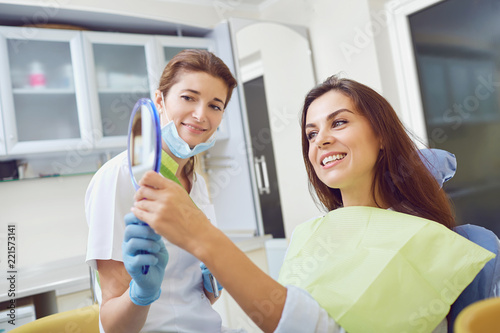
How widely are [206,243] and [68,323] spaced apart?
2.51ft

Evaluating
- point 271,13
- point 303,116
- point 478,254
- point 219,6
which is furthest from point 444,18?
point 478,254

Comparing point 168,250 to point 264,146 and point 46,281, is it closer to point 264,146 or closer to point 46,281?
point 46,281

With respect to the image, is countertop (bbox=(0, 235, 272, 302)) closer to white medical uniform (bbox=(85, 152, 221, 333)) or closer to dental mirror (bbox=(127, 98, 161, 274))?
white medical uniform (bbox=(85, 152, 221, 333))

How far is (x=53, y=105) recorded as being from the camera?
250cm

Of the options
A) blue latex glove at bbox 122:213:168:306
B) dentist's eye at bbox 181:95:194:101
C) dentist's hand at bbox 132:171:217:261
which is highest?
dentist's eye at bbox 181:95:194:101

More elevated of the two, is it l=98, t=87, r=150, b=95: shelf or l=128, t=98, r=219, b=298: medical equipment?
l=98, t=87, r=150, b=95: shelf

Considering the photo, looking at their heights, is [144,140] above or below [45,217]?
above

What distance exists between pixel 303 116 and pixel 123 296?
0.70 m

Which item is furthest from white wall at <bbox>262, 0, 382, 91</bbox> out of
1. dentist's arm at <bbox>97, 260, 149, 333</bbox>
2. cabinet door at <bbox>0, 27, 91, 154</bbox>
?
dentist's arm at <bbox>97, 260, 149, 333</bbox>

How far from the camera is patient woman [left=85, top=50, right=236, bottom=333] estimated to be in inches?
30.4

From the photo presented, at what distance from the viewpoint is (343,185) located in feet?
3.46

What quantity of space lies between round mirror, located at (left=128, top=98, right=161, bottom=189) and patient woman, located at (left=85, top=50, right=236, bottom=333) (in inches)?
3.0

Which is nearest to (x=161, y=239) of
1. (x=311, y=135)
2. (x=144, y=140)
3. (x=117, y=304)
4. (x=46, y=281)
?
(x=144, y=140)

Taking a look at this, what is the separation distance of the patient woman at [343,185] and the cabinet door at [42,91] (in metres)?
1.76
